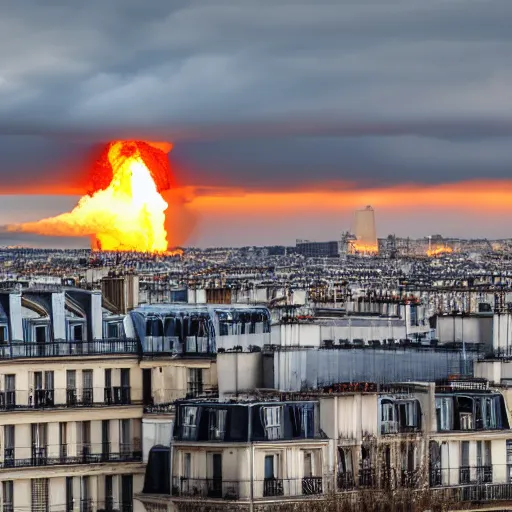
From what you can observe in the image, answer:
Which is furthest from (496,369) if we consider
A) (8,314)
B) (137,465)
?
(8,314)

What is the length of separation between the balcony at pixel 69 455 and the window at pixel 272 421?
37.0ft

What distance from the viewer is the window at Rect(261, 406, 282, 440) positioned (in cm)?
5819

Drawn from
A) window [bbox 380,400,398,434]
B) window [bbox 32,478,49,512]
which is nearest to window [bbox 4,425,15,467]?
window [bbox 32,478,49,512]

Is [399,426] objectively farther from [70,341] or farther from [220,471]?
[70,341]

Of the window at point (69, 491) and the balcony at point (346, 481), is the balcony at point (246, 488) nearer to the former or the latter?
the balcony at point (346, 481)

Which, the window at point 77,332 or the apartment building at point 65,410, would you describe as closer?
the apartment building at point 65,410

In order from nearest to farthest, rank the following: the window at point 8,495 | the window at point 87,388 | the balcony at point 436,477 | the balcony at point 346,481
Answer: the balcony at point 346,481 → the balcony at point 436,477 → the window at point 8,495 → the window at point 87,388

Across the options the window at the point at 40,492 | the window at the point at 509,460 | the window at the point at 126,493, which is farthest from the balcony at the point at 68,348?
the window at the point at 509,460

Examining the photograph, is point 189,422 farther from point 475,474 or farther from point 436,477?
point 475,474

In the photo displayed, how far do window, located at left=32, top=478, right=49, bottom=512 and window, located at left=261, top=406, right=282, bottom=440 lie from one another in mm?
11774

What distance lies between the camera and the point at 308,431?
5903 centimetres

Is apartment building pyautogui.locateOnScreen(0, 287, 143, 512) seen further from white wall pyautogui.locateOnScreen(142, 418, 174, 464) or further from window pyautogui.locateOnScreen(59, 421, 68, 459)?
white wall pyautogui.locateOnScreen(142, 418, 174, 464)

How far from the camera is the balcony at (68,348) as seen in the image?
236ft

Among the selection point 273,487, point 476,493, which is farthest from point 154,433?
point 476,493
